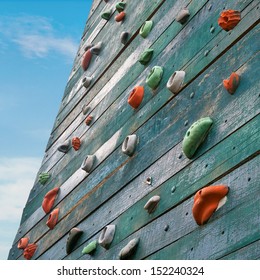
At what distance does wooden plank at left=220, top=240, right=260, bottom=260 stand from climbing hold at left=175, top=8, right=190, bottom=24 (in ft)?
3.33

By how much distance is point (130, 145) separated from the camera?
2049 millimetres

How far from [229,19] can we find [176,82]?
0.92 feet

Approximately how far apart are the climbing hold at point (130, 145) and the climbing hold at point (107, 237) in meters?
0.26

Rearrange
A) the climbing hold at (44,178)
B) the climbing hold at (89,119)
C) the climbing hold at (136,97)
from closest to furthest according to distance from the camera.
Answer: the climbing hold at (136,97)
the climbing hold at (89,119)
the climbing hold at (44,178)

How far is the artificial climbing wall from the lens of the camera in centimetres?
143

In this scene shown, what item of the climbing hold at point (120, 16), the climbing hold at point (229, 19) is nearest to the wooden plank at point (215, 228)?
the climbing hold at point (229, 19)

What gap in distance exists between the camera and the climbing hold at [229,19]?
1689 millimetres

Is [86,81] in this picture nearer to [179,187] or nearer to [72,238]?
[72,238]

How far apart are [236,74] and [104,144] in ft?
3.14

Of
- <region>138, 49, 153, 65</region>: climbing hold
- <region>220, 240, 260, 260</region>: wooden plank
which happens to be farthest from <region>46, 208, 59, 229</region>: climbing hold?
<region>220, 240, 260, 260</region>: wooden plank

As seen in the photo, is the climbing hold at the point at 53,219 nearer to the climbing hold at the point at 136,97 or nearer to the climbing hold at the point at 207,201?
the climbing hold at the point at 136,97


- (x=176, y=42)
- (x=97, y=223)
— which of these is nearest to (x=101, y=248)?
(x=97, y=223)

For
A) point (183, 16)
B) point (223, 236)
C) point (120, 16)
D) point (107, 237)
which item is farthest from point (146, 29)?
point (223, 236)

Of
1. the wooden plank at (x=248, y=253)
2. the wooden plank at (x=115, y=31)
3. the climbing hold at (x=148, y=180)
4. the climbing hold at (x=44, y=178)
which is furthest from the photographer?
the climbing hold at (x=44, y=178)
